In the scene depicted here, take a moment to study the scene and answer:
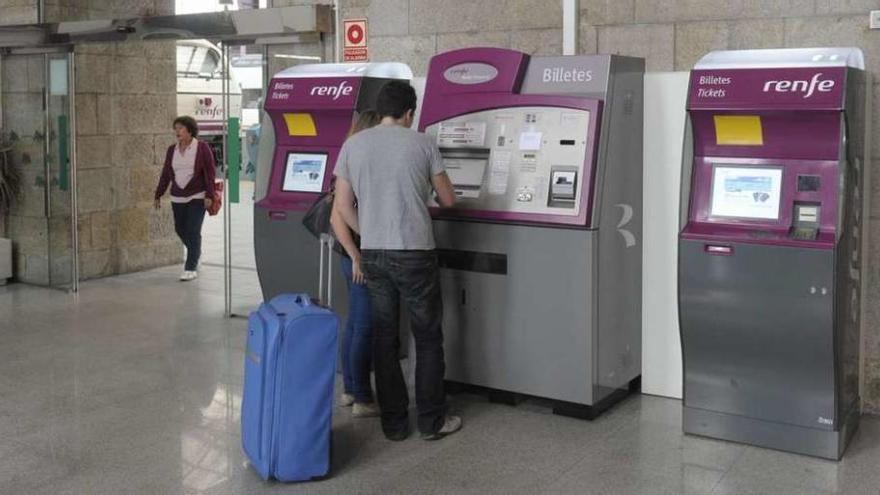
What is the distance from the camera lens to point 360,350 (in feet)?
15.2

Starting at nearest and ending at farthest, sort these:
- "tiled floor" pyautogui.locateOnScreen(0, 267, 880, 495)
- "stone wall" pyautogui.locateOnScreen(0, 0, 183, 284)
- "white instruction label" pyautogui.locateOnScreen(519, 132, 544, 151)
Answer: "tiled floor" pyautogui.locateOnScreen(0, 267, 880, 495), "white instruction label" pyautogui.locateOnScreen(519, 132, 544, 151), "stone wall" pyautogui.locateOnScreen(0, 0, 183, 284)

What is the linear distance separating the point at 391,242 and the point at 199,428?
1.25 metres

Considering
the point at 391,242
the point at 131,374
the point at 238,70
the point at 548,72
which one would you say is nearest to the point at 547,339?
the point at 391,242

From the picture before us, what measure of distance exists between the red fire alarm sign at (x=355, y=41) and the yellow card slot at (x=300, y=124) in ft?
2.54

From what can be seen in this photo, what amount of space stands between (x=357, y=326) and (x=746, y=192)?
70.2 inches

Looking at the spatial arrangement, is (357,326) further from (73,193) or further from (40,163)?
(40,163)

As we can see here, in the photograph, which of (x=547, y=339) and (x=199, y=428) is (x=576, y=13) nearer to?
(x=547, y=339)

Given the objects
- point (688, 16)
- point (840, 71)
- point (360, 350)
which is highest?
point (688, 16)

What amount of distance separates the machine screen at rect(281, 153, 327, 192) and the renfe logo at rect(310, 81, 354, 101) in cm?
36

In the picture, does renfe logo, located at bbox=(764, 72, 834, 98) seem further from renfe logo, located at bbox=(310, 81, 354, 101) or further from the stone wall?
the stone wall

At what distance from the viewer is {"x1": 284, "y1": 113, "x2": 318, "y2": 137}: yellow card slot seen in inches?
225

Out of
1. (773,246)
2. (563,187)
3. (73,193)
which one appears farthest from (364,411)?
(73,193)

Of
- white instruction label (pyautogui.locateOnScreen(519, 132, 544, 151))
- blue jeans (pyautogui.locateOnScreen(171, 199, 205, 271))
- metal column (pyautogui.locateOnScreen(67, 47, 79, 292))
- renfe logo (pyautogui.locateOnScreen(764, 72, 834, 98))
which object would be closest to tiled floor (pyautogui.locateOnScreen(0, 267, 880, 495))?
white instruction label (pyautogui.locateOnScreen(519, 132, 544, 151))

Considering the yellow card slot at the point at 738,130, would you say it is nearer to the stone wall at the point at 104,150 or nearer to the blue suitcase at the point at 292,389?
the blue suitcase at the point at 292,389
